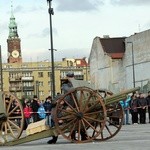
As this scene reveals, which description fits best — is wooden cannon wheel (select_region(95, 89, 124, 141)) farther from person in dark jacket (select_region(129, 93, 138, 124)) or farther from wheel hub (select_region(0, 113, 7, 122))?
person in dark jacket (select_region(129, 93, 138, 124))

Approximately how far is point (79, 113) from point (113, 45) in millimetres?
104516

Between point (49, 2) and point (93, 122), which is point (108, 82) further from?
point (93, 122)

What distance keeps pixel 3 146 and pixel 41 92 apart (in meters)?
158

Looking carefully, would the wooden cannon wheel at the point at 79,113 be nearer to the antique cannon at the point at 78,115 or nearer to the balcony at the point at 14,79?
the antique cannon at the point at 78,115

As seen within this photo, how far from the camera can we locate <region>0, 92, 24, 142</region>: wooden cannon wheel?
17438mm

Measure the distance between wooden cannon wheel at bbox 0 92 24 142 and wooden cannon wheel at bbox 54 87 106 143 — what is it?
3.65 feet

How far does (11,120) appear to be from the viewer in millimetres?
17875

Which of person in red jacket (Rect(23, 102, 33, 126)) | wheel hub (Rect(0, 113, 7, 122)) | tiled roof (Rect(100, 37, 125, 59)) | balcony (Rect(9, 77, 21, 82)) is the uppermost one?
tiled roof (Rect(100, 37, 125, 59))

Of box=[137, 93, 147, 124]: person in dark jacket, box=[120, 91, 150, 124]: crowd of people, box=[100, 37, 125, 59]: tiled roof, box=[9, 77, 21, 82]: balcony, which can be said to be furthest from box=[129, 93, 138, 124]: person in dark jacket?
box=[9, 77, 21, 82]: balcony

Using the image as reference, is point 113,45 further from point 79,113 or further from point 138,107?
point 79,113

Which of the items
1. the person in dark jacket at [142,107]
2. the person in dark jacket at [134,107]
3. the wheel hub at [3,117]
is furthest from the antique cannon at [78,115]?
the person in dark jacket at [134,107]

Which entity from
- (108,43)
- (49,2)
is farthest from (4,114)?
(108,43)

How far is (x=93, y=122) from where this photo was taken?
17125 mm

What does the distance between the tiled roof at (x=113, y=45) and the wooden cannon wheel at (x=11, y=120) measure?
320 ft
